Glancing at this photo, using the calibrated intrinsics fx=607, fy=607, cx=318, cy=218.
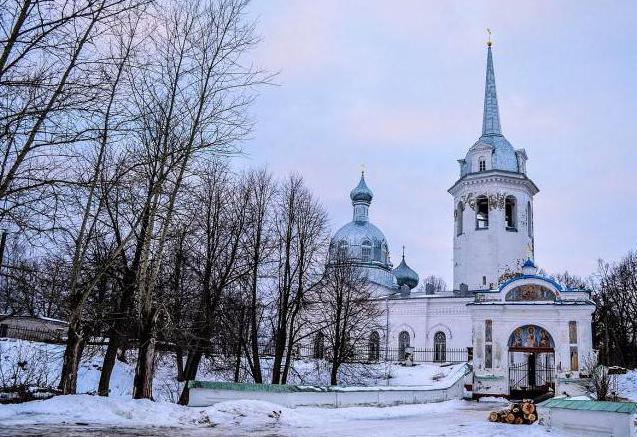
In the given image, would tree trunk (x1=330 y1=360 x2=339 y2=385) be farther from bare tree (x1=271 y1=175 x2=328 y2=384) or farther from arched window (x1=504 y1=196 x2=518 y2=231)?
arched window (x1=504 y1=196 x2=518 y2=231)

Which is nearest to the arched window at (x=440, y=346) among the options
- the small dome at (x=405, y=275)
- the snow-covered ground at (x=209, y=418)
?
the small dome at (x=405, y=275)

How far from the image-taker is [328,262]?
1059 inches

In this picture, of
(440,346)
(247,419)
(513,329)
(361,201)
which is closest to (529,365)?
(513,329)

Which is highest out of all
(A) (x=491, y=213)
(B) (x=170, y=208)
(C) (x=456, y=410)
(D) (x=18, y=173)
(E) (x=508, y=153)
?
(E) (x=508, y=153)

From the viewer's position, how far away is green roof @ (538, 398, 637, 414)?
511 inches

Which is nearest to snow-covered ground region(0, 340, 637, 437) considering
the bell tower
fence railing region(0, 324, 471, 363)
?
fence railing region(0, 324, 471, 363)

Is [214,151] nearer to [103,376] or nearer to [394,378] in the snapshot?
[103,376]

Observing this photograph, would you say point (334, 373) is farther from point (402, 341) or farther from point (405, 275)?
point (405, 275)

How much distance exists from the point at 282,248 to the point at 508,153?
25.0 metres

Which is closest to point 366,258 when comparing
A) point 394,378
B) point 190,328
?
point 394,378

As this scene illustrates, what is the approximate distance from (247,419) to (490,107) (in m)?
39.3

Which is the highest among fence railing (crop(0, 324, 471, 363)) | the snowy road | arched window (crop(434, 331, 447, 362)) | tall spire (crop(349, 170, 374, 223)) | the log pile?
tall spire (crop(349, 170, 374, 223))

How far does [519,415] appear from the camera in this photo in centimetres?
1659

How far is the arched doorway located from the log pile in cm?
1195
